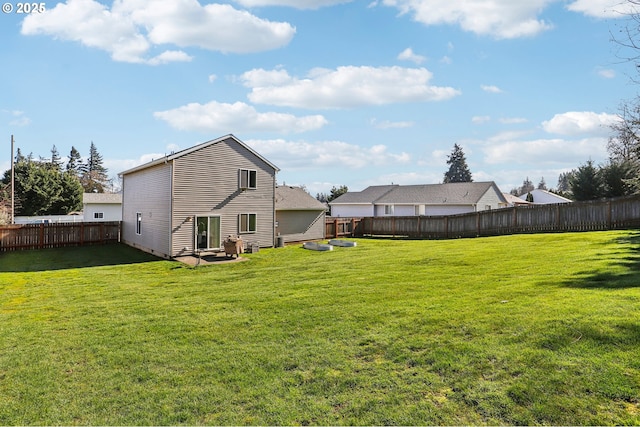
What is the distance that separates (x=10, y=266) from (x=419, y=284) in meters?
17.9

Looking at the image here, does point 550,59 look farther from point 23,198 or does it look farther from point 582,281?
point 23,198

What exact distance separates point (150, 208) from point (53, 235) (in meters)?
6.34

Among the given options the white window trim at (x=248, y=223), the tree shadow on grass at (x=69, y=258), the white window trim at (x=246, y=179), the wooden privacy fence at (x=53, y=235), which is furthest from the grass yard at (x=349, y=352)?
the wooden privacy fence at (x=53, y=235)

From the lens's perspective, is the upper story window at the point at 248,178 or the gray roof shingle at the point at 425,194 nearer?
the upper story window at the point at 248,178

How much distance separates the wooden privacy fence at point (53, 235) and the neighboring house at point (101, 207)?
15.4 m

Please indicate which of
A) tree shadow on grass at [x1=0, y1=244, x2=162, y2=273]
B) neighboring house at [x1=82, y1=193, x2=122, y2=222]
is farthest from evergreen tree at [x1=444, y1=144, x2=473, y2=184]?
tree shadow on grass at [x1=0, y1=244, x2=162, y2=273]

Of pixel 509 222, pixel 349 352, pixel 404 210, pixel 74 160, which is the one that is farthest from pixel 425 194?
pixel 74 160

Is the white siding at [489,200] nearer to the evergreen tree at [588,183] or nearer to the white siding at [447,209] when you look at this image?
the white siding at [447,209]

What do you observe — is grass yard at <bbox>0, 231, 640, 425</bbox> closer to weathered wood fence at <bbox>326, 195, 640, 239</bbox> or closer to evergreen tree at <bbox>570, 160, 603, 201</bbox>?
weathered wood fence at <bbox>326, 195, 640, 239</bbox>

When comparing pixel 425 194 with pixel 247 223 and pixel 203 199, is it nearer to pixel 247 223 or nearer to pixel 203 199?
pixel 247 223

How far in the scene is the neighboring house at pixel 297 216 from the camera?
25.6 m

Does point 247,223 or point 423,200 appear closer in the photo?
point 247,223

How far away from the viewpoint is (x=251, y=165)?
2220 centimetres

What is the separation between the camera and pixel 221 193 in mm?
20828
